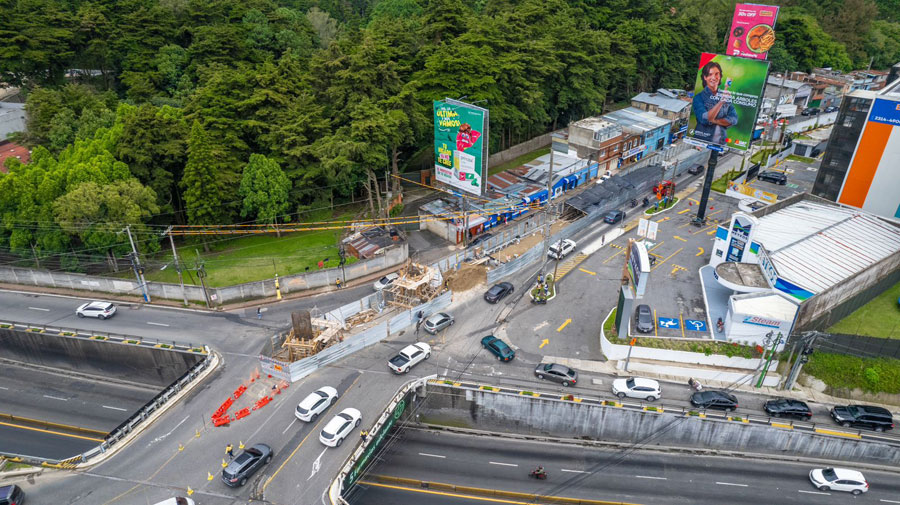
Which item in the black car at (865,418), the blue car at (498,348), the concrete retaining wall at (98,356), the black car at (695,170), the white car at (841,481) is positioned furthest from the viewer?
the black car at (695,170)

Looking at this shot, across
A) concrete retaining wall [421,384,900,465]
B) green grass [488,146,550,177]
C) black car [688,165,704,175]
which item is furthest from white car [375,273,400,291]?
black car [688,165,704,175]

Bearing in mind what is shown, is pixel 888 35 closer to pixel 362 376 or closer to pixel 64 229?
pixel 362 376

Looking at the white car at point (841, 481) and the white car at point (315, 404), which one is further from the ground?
the white car at point (315, 404)

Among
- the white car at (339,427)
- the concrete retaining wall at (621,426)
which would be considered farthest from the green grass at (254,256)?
the white car at (339,427)

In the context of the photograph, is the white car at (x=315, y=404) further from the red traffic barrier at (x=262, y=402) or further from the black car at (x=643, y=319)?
the black car at (x=643, y=319)

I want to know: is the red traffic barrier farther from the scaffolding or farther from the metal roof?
the metal roof

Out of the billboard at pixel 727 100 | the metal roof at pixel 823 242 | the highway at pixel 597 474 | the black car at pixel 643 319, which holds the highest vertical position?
the billboard at pixel 727 100
